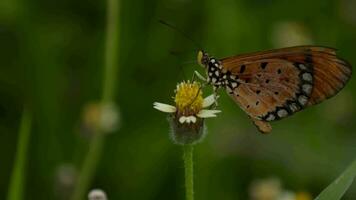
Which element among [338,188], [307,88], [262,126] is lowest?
[338,188]

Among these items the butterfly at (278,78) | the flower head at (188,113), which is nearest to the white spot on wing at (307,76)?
the butterfly at (278,78)

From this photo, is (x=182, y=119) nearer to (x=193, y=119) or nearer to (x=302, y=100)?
(x=193, y=119)

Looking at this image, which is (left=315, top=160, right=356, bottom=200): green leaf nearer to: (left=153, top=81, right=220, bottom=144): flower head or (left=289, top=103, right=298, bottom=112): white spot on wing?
(left=153, top=81, right=220, bottom=144): flower head

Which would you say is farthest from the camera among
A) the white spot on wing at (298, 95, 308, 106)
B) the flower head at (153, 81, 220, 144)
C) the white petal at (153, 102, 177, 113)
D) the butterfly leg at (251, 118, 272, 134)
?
the white spot on wing at (298, 95, 308, 106)

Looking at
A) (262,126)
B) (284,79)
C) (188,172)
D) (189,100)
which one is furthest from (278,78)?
(188,172)

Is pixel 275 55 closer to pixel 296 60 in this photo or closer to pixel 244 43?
pixel 296 60

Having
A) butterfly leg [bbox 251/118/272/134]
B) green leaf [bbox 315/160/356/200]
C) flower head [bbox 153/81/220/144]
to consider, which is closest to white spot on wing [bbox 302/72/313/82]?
butterfly leg [bbox 251/118/272/134]
